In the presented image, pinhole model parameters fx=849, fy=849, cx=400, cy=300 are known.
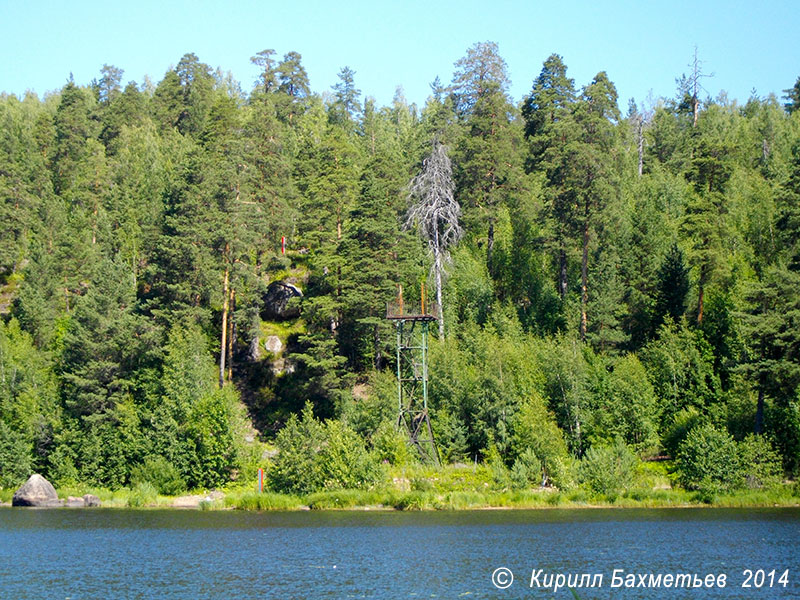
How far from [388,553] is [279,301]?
120 feet

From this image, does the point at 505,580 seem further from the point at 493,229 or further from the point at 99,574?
the point at 493,229

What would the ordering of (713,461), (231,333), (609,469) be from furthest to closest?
1. (231,333)
2. (609,469)
3. (713,461)

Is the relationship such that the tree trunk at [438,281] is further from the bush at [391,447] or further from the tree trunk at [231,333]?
the tree trunk at [231,333]

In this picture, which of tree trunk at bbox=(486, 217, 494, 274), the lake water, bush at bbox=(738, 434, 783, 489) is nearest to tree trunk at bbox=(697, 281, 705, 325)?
bush at bbox=(738, 434, 783, 489)

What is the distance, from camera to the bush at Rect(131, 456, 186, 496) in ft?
166

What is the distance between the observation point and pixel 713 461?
44688mm

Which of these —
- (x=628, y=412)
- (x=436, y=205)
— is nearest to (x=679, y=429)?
(x=628, y=412)

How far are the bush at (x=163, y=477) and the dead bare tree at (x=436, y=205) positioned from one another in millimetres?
20251

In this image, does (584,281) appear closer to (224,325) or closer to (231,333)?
(224,325)

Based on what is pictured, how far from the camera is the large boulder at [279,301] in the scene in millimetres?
66438

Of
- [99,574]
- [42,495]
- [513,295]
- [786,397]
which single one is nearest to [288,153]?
[513,295]

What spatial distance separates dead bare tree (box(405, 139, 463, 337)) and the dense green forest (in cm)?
26

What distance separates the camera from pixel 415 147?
8812 centimetres

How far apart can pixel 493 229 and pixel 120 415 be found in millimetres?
31160
